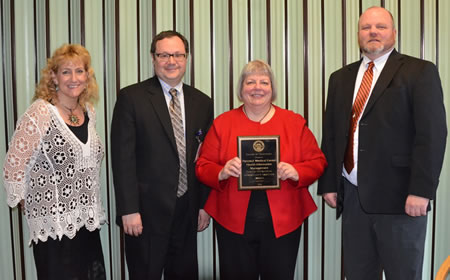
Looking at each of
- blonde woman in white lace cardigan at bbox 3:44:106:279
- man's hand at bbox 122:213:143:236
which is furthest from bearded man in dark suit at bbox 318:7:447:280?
blonde woman in white lace cardigan at bbox 3:44:106:279

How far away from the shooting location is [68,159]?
2244 mm

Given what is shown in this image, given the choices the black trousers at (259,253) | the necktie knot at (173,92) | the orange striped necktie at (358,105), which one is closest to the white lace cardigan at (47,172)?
the necktie knot at (173,92)

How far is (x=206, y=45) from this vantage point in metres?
3.02

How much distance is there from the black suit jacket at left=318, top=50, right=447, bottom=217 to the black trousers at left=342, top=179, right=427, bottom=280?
9 centimetres

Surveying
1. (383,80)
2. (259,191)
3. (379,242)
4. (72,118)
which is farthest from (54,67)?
(379,242)

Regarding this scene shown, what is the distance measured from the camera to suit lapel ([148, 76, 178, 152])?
2.36 meters

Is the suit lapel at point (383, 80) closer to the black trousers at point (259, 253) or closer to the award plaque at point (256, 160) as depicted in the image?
the award plaque at point (256, 160)

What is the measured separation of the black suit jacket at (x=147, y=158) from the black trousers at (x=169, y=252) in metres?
0.07

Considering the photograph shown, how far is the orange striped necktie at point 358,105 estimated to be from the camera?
7.57ft

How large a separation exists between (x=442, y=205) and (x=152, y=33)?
2488 millimetres

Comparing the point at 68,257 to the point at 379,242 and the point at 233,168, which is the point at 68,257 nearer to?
the point at 233,168

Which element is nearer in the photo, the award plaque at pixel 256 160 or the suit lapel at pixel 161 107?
the award plaque at pixel 256 160

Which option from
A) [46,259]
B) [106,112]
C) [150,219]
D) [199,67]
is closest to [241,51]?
[199,67]

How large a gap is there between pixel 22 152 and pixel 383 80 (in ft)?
6.42
